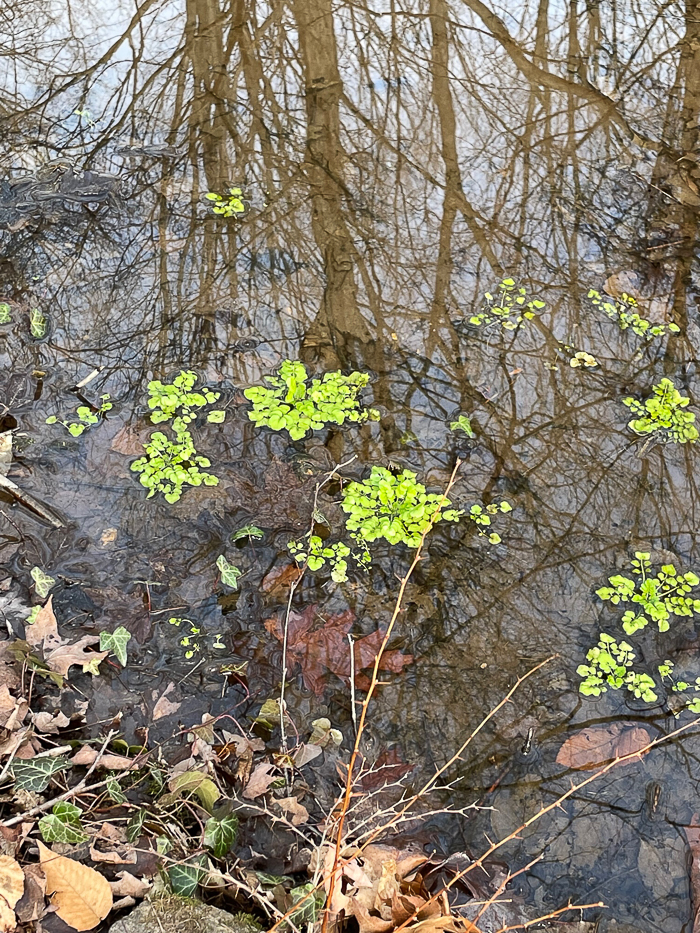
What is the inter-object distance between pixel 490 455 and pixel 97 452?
5.24ft

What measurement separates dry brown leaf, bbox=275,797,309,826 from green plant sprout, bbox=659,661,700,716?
1232mm

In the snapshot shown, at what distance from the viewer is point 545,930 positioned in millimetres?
2051

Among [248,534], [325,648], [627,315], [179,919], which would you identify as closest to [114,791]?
[179,919]

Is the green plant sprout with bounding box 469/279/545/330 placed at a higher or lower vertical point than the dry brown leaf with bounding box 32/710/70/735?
higher

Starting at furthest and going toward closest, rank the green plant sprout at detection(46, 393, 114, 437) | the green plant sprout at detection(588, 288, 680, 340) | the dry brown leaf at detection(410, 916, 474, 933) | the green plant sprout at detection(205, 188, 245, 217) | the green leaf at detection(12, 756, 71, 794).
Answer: the green plant sprout at detection(205, 188, 245, 217) → the green plant sprout at detection(588, 288, 680, 340) → the green plant sprout at detection(46, 393, 114, 437) → the green leaf at detection(12, 756, 71, 794) → the dry brown leaf at detection(410, 916, 474, 933)

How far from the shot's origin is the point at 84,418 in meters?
3.23

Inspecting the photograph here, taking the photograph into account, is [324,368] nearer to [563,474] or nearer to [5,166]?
[563,474]

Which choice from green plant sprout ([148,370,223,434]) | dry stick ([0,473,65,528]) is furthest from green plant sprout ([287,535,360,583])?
dry stick ([0,473,65,528])

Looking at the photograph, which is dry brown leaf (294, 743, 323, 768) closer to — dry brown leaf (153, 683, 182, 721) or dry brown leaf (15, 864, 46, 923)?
dry brown leaf (153, 683, 182, 721)

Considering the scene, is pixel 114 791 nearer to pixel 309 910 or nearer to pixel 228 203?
pixel 309 910

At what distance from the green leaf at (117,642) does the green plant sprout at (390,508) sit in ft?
2.88

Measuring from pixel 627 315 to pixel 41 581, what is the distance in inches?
114

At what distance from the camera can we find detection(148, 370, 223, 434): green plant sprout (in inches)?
127

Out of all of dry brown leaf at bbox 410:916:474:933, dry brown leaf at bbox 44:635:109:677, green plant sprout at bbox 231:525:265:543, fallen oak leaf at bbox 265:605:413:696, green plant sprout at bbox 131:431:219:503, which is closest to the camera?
dry brown leaf at bbox 410:916:474:933
